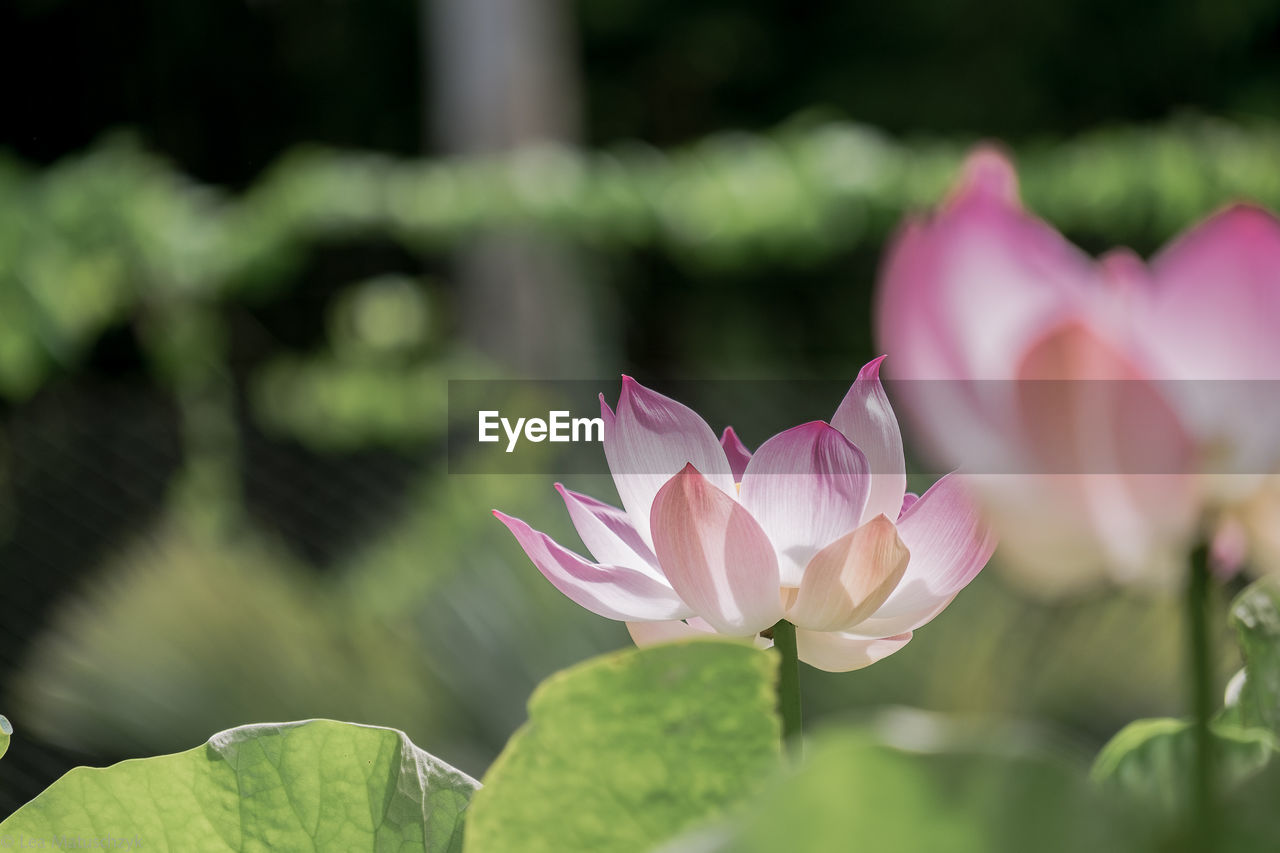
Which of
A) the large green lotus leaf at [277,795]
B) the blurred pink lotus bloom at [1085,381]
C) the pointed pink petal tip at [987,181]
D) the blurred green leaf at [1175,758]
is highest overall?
the pointed pink petal tip at [987,181]

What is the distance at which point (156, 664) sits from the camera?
0.92 meters

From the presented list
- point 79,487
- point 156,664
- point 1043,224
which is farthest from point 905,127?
point 1043,224

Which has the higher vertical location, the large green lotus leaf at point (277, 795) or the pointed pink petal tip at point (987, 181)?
the pointed pink petal tip at point (987, 181)

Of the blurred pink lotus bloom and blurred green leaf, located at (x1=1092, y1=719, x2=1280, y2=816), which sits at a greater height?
the blurred pink lotus bloom

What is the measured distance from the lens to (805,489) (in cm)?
7

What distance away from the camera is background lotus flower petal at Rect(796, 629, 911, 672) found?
8cm

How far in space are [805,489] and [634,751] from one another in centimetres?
2

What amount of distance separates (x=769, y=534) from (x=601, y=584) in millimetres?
11

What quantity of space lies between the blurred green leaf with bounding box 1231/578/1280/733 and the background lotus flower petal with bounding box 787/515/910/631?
30 millimetres

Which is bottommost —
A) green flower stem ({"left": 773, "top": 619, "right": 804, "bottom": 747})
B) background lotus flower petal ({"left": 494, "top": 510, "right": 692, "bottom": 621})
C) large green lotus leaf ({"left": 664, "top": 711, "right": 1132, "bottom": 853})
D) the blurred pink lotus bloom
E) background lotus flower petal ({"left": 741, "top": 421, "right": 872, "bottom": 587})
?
green flower stem ({"left": 773, "top": 619, "right": 804, "bottom": 747})

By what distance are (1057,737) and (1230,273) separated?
0.06 feet

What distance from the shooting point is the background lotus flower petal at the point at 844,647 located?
80mm

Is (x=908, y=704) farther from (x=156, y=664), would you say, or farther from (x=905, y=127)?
(x=905, y=127)

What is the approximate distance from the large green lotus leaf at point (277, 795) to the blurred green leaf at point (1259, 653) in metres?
0.05
